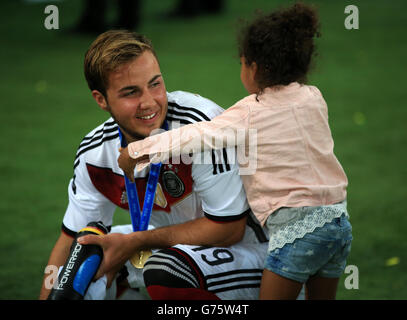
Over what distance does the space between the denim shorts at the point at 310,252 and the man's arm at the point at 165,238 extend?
0.80ft

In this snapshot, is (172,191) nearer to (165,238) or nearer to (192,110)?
(165,238)

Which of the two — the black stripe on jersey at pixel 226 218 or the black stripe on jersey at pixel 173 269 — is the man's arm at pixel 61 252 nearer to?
the black stripe on jersey at pixel 173 269

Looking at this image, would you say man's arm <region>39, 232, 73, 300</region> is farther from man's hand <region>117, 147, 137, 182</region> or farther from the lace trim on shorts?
the lace trim on shorts

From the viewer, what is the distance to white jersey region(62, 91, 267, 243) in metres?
2.44

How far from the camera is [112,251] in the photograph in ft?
8.43

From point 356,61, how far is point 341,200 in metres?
6.56

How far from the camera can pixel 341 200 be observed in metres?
2.39

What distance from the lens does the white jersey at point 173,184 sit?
244cm

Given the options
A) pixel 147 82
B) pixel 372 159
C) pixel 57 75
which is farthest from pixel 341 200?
pixel 57 75

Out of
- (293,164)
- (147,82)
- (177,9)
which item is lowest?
(293,164)

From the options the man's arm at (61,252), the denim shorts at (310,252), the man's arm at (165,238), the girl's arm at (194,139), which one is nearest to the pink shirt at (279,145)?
the girl's arm at (194,139)

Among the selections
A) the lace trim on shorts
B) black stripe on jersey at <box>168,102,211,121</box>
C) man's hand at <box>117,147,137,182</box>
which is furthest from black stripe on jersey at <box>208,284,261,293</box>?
black stripe on jersey at <box>168,102,211,121</box>
